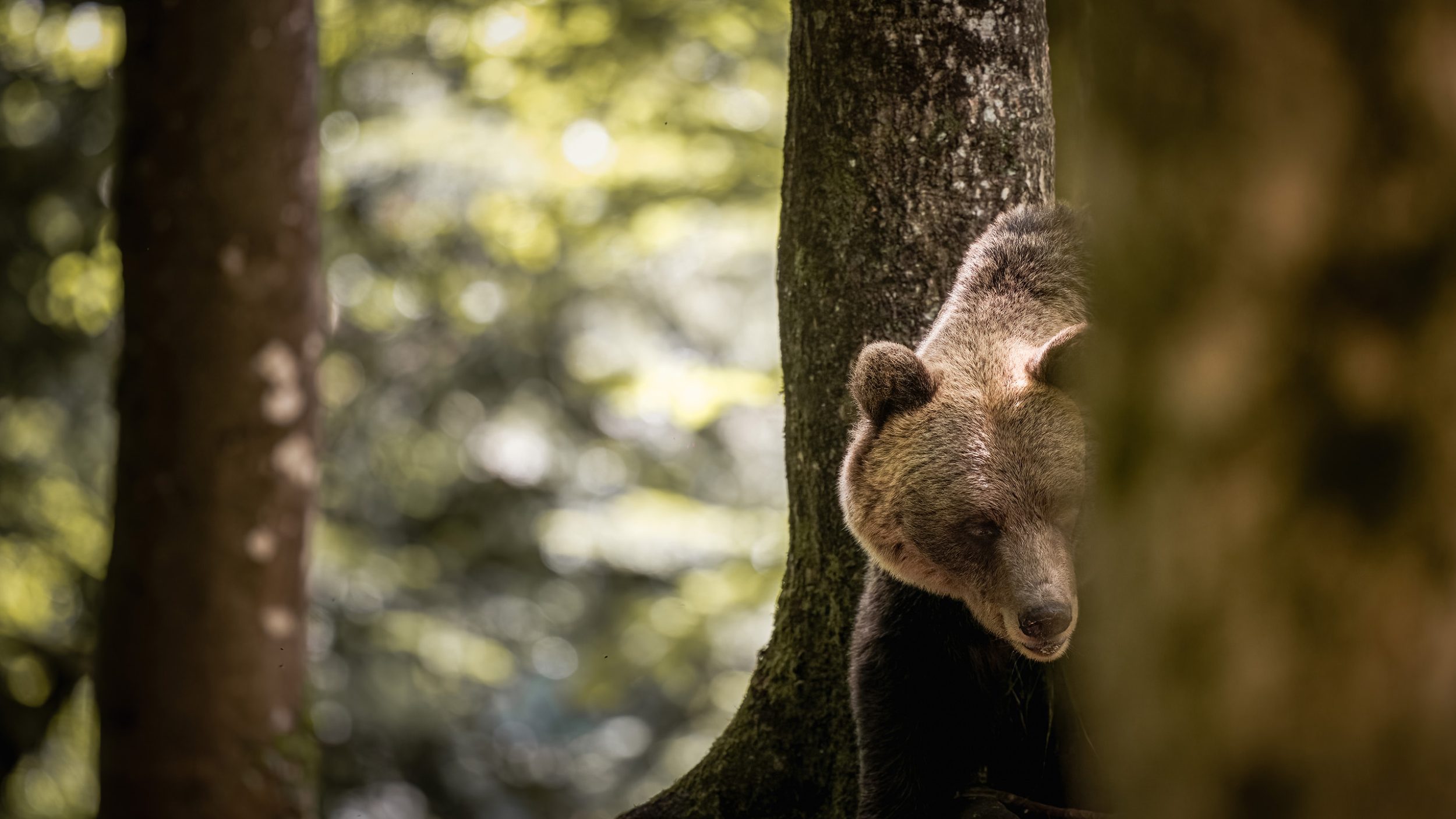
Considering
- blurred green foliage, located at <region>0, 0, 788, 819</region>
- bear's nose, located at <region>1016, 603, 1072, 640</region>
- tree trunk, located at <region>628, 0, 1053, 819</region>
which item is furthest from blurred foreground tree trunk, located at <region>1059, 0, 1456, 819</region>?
blurred green foliage, located at <region>0, 0, 788, 819</region>

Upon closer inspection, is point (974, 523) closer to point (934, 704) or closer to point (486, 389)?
point (934, 704)

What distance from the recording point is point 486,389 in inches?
417

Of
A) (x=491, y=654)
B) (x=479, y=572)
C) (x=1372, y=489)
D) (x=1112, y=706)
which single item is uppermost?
(x=1372, y=489)

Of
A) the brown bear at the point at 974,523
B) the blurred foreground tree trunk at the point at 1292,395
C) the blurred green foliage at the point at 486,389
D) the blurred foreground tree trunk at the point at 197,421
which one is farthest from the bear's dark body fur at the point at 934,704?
the blurred green foliage at the point at 486,389

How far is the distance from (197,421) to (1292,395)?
4.41 metres

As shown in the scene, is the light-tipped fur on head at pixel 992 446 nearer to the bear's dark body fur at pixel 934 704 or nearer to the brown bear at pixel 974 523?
the brown bear at pixel 974 523

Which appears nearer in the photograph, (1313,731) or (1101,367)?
(1313,731)

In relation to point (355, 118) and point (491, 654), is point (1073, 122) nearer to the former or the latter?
point (355, 118)

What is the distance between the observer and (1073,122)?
3.71 meters

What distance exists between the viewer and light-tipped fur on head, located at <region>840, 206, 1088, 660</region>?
2.55 metres

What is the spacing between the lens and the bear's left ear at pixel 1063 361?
2.63 m

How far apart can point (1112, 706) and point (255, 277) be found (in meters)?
4.31

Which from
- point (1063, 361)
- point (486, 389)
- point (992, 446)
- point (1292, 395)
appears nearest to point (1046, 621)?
point (992, 446)

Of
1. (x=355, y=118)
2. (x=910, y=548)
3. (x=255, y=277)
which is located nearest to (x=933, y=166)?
(x=910, y=548)
